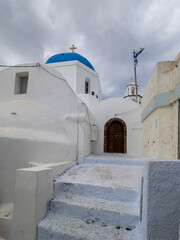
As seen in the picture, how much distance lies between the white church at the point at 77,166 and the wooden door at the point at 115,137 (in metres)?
0.05

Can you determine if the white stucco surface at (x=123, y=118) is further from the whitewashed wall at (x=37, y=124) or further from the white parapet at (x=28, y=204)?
the white parapet at (x=28, y=204)

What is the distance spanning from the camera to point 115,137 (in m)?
7.80

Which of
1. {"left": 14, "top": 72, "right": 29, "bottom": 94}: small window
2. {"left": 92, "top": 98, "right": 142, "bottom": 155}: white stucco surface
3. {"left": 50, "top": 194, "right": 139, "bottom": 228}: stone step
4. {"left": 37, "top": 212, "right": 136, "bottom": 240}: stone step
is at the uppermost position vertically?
{"left": 14, "top": 72, "right": 29, "bottom": 94}: small window

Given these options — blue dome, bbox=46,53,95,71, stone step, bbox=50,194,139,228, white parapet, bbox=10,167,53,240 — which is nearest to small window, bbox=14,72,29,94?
white parapet, bbox=10,167,53,240

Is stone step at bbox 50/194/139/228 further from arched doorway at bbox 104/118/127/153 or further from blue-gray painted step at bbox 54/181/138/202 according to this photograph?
arched doorway at bbox 104/118/127/153

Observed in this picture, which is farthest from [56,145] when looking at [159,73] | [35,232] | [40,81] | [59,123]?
[159,73]

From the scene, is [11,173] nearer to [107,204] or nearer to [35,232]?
[35,232]

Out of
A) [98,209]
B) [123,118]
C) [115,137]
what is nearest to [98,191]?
[98,209]

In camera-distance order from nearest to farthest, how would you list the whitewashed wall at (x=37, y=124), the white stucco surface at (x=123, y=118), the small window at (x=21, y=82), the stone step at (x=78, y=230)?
1. the stone step at (x=78, y=230)
2. the whitewashed wall at (x=37, y=124)
3. the small window at (x=21, y=82)
4. the white stucco surface at (x=123, y=118)

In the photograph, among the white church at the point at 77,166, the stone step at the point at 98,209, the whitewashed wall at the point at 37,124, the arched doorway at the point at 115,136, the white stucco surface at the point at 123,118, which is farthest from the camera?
the arched doorway at the point at 115,136

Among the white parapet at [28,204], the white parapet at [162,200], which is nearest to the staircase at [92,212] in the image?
the white parapet at [28,204]

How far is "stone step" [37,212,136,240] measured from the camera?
191 centimetres

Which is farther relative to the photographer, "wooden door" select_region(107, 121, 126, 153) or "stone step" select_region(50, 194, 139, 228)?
"wooden door" select_region(107, 121, 126, 153)

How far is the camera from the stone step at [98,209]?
2101 millimetres
